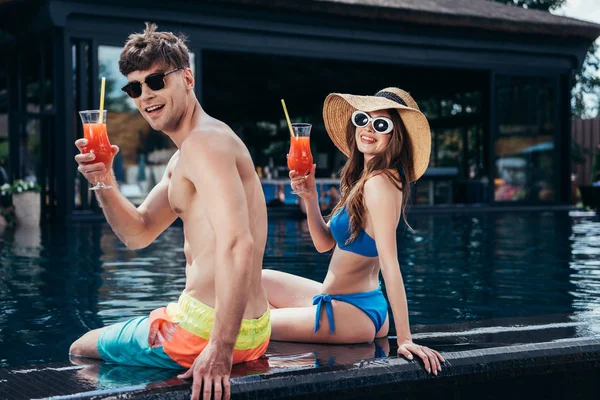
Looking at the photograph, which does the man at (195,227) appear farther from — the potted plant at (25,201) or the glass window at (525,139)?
the glass window at (525,139)

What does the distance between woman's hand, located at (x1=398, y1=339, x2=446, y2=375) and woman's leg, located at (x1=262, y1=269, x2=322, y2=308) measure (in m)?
0.70

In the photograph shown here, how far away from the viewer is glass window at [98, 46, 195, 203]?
39.4 ft

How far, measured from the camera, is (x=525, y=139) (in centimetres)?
1634

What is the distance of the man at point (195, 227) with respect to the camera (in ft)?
6.29

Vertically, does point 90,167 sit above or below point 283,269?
above

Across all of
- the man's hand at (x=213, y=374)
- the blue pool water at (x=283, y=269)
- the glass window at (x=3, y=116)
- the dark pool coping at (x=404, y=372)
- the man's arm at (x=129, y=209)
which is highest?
the glass window at (x=3, y=116)

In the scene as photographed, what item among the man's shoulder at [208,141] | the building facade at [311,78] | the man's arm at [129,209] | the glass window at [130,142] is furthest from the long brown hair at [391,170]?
the glass window at [130,142]

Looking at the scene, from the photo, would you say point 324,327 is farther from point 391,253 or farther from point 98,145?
point 98,145

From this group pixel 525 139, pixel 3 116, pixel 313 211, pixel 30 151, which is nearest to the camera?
pixel 313 211

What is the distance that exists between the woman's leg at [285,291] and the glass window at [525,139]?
44.4 feet

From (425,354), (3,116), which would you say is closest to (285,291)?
(425,354)

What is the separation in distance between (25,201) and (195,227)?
32.9ft

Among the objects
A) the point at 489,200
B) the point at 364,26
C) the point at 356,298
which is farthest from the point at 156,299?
the point at 489,200

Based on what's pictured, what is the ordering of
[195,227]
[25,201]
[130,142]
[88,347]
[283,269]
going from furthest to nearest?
[130,142] < [25,201] < [283,269] < [88,347] < [195,227]
